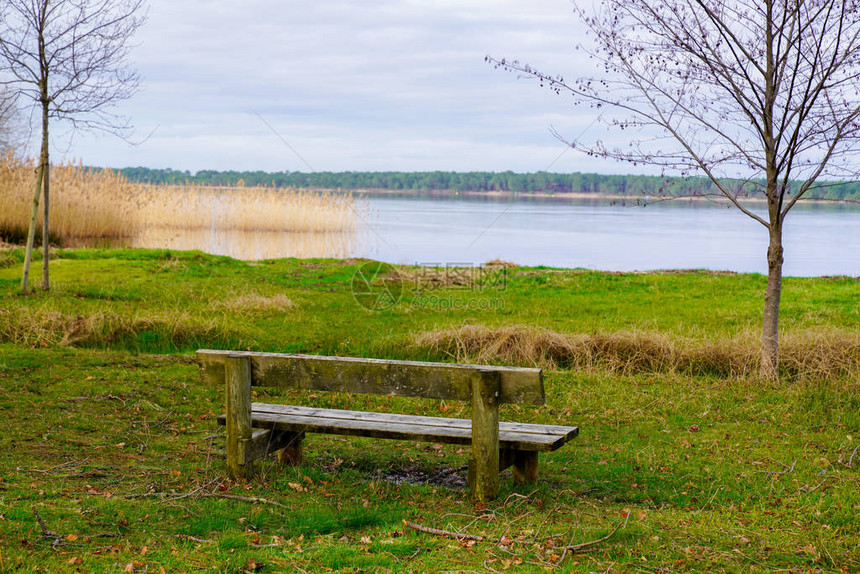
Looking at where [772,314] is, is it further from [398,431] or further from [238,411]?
[238,411]

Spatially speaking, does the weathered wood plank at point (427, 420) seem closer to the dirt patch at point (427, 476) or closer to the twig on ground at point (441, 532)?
the dirt patch at point (427, 476)

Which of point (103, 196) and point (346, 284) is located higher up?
point (103, 196)

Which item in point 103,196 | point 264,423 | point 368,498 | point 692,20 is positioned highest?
point 692,20

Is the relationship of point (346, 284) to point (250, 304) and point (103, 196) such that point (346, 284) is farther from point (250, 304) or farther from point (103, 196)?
point (103, 196)

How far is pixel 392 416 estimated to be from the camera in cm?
541

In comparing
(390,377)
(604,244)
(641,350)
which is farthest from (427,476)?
(604,244)

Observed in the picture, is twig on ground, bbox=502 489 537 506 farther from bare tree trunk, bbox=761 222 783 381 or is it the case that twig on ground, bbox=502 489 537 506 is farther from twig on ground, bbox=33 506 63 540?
bare tree trunk, bbox=761 222 783 381

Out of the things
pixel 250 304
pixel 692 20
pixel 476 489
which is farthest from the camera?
pixel 250 304

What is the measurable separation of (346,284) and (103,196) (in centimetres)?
1230

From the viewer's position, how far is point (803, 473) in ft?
18.5

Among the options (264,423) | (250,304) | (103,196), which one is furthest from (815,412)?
(103,196)

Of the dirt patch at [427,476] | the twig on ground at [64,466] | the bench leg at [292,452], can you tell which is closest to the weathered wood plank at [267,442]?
the bench leg at [292,452]

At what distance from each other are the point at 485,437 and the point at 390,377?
66cm

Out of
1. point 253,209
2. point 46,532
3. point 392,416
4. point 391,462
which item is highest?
point 253,209
